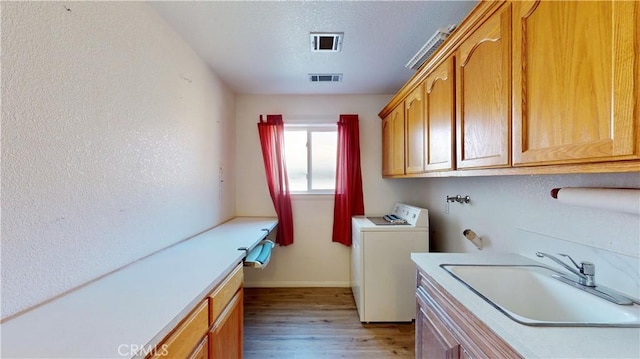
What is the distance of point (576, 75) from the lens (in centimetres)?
77

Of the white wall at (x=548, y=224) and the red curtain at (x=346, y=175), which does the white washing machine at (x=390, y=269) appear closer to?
the white wall at (x=548, y=224)

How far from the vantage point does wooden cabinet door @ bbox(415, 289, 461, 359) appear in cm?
109

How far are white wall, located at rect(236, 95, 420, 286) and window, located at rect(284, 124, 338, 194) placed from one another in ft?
0.57

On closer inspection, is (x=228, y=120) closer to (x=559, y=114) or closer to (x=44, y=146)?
(x=44, y=146)

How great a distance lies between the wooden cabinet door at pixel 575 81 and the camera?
65cm

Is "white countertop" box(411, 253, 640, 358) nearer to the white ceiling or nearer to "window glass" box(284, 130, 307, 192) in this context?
the white ceiling

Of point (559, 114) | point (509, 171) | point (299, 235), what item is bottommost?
point (299, 235)

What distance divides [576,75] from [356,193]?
2418mm

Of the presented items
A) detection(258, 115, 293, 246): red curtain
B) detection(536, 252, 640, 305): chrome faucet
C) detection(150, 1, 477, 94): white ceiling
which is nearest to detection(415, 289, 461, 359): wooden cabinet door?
detection(536, 252, 640, 305): chrome faucet

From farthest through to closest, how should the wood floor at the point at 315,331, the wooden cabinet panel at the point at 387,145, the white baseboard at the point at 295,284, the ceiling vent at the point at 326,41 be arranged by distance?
the white baseboard at the point at 295,284 < the wooden cabinet panel at the point at 387,145 < the wood floor at the point at 315,331 < the ceiling vent at the point at 326,41

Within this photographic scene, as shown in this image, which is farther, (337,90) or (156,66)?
(337,90)

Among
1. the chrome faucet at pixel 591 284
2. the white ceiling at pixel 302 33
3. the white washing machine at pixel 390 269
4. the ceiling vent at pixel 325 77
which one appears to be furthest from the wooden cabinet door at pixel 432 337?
the ceiling vent at pixel 325 77

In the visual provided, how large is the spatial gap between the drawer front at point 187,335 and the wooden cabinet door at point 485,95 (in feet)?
4.67

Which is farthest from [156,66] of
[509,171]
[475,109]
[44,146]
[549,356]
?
[549,356]
